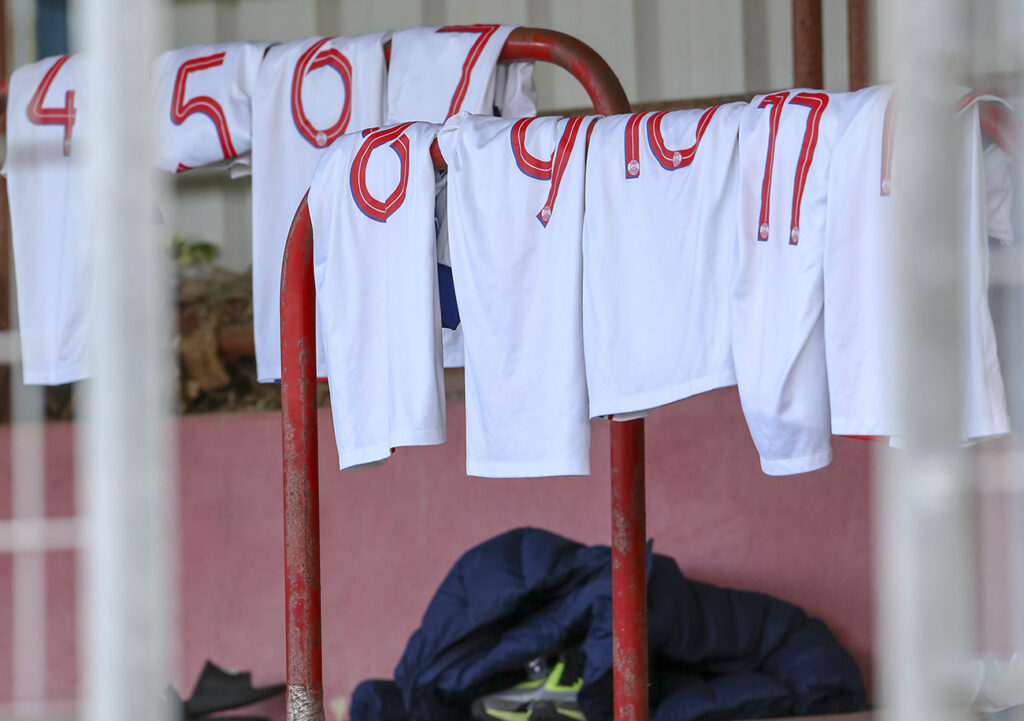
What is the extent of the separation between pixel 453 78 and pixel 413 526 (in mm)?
1469

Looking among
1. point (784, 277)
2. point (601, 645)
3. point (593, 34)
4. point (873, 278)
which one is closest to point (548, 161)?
point (784, 277)

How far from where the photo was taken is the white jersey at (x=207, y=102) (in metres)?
2.06

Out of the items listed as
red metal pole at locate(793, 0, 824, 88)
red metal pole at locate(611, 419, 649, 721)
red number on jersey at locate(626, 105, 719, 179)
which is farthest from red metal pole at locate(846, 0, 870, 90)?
red number on jersey at locate(626, 105, 719, 179)

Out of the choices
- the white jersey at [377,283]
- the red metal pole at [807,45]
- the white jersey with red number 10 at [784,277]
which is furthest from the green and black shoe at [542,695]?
the red metal pole at [807,45]

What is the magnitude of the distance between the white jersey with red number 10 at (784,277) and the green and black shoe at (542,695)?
1.21 meters

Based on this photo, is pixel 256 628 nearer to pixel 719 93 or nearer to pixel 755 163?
pixel 719 93

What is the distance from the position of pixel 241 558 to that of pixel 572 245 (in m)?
1.91

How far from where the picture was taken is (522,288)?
167cm

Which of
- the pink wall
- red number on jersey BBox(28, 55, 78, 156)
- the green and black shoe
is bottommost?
the green and black shoe

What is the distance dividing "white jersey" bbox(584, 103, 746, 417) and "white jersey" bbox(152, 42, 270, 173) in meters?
0.69

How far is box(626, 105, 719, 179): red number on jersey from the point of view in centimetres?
158

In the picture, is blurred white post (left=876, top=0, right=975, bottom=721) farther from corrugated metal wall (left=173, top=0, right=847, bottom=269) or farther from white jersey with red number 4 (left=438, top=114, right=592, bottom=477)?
corrugated metal wall (left=173, top=0, right=847, bottom=269)

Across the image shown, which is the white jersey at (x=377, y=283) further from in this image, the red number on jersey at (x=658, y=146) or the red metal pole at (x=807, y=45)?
the red metal pole at (x=807, y=45)

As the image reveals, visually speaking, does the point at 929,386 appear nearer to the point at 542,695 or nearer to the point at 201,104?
the point at 201,104
